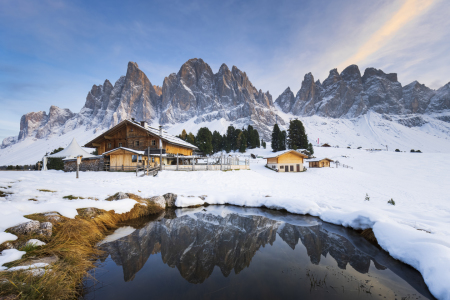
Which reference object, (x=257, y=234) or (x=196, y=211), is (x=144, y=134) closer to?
(x=196, y=211)

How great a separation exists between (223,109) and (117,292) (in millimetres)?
181257

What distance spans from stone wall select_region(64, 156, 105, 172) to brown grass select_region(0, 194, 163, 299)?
71.3ft

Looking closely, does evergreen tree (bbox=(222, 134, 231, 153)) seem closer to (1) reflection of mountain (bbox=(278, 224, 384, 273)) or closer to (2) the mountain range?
(1) reflection of mountain (bbox=(278, 224, 384, 273))

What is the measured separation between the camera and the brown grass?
10.9ft

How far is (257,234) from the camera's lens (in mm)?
7953

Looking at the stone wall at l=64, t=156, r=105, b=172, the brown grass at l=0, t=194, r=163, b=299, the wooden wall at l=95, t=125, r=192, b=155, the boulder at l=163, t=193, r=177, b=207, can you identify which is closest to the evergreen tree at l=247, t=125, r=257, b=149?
the wooden wall at l=95, t=125, r=192, b=155

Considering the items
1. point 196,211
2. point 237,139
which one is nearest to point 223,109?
point 237,139

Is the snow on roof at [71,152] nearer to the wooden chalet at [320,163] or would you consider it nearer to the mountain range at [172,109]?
the wooden chalet at [320,163]

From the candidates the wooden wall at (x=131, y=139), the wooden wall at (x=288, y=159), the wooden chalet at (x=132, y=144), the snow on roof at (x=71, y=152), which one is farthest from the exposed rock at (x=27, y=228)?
the wooden wall at (x=288, y=159)

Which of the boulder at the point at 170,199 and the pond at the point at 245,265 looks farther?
the boulder at the point at 170,199

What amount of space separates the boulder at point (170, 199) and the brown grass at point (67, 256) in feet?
10.3

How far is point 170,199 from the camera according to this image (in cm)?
1210

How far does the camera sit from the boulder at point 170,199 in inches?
473

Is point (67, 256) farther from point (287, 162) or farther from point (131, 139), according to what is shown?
point (287, 162)
